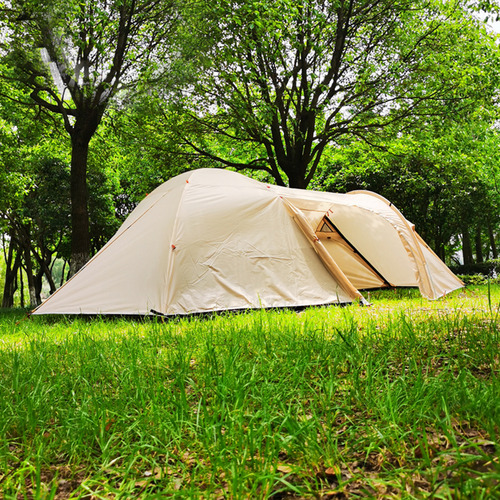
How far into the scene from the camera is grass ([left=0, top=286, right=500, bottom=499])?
5.11 feet

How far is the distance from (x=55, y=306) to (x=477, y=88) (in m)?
11.9

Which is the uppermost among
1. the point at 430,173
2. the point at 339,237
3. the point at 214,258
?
the point at 430,173

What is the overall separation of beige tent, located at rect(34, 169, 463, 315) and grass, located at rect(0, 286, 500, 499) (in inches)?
119

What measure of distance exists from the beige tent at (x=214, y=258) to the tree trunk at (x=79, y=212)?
292 cm

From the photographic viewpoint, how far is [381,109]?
12.5 m

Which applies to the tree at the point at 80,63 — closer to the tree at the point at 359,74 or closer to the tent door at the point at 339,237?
the tree at the point at 359,74

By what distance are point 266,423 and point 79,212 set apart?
9.29 m

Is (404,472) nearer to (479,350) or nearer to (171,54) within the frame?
(479,350)

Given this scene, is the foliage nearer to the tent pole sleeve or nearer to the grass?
the tent pole sleeve

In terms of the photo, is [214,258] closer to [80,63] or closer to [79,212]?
[79,212]

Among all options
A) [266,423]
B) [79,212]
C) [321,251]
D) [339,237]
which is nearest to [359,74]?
[339,237]

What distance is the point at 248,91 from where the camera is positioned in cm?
1216

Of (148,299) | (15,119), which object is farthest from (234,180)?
(15,119)

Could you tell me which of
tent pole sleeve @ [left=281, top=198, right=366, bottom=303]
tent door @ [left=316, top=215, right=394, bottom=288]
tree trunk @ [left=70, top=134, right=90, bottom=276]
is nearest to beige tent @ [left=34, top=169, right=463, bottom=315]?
tent pole sleeve @ [left=281, top=198, right=366, bottom=303]
